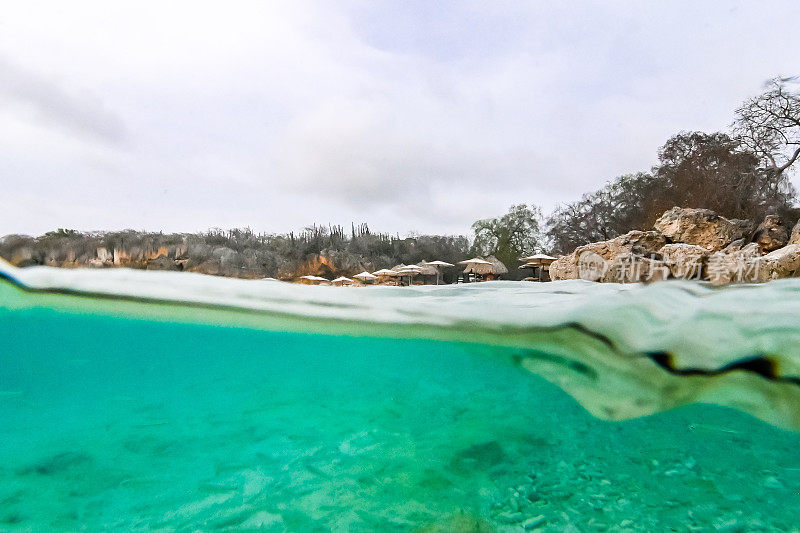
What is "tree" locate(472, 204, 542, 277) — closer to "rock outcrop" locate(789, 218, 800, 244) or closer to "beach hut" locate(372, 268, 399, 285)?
"beach hut" locate(372, 268, 399, 285)

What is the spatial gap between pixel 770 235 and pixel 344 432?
14.1 m

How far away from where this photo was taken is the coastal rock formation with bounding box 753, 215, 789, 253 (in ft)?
37.7

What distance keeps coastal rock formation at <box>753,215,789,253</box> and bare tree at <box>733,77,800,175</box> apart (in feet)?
5.37

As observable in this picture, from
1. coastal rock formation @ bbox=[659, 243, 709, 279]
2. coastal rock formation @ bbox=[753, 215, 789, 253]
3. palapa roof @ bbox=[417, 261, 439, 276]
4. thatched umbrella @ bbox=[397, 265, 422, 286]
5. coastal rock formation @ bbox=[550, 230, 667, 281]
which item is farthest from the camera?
coastal rock formation @ bbox=[753, 215, 789, 253]

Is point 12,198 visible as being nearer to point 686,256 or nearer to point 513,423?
point 513,423

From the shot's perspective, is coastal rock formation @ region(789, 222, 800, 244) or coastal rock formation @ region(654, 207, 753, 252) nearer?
coastal rock formation @ region(654, 207, 753, 252)

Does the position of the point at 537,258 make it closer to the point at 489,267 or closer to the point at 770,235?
the point at 489,267

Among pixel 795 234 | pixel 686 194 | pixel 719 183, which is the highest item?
pixel 719 183

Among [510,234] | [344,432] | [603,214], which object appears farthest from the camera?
[603,214]

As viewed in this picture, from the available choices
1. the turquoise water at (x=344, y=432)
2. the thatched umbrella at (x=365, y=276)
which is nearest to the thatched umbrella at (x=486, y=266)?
the thatched umbrella at (x=365, y=276)

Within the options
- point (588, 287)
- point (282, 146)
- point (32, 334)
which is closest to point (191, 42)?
point (282, 146)

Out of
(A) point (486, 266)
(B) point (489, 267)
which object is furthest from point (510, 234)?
(A) point (486, 266)

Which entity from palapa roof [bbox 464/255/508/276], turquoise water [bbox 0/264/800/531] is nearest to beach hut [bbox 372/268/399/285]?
palapa roof [bbox 464/255/508/276]

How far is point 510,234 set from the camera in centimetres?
935
